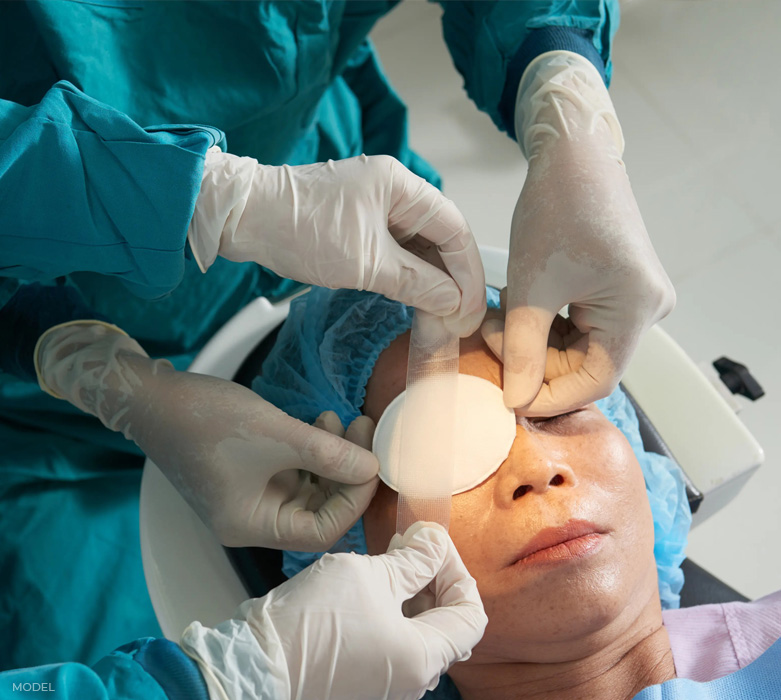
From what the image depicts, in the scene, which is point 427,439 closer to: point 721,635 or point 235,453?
point 235,453

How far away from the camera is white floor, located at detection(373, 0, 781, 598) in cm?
204

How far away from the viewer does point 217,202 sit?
1076 millimetres

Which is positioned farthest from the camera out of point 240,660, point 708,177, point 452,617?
point 708,177

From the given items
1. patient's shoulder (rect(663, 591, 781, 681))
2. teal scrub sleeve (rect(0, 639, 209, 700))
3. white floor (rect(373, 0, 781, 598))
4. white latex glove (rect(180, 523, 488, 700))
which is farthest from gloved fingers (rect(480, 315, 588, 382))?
white floor (rect(373, 0, 781, 598))

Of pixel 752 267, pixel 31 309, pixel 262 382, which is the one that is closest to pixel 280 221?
pixel 262 382

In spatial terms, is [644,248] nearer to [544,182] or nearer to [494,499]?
[544,182]

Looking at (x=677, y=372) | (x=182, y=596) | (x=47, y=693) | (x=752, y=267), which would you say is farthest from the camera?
(x=752, y=267)

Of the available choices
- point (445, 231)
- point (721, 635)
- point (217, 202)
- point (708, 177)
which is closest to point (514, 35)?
point (445, 231)

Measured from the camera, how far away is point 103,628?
150 centimetres

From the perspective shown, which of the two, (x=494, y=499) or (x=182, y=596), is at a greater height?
(x=494, y=499)

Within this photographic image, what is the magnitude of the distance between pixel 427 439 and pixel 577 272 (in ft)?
1.22

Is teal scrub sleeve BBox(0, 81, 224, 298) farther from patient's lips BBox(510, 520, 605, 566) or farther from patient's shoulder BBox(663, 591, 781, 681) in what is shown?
patient's shoulder BBox(663, 591, 781, 681)

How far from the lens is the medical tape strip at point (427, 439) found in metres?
1.15

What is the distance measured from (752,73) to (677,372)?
139cm
